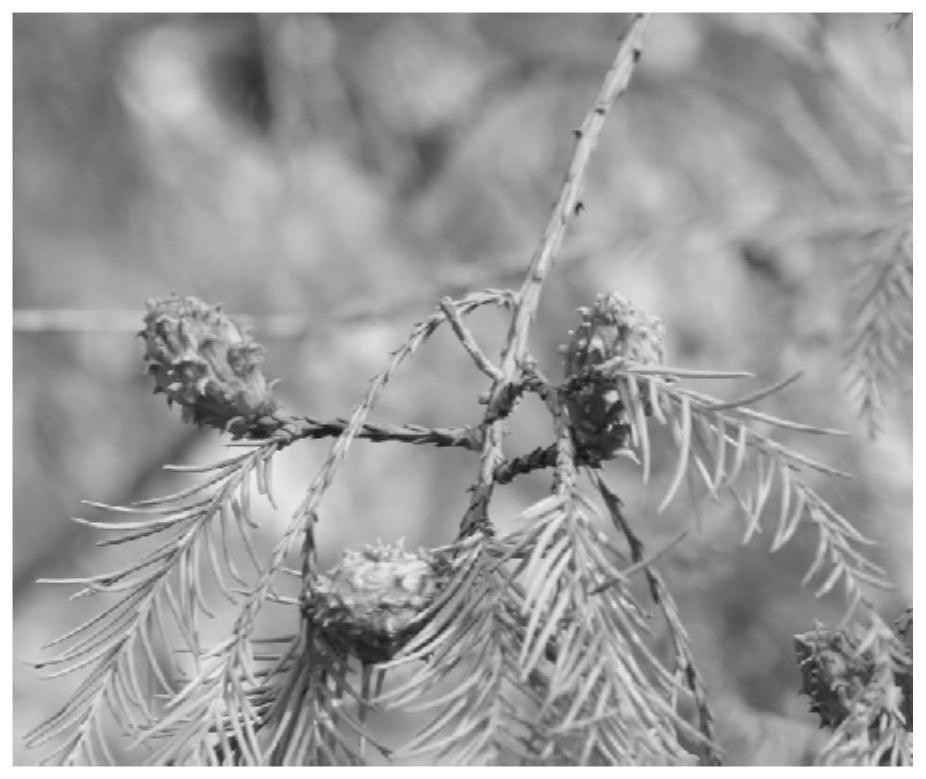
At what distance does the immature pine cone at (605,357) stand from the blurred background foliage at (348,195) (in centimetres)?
154

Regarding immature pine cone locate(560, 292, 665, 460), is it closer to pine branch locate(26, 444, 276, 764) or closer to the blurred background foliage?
pine branch locate(26, 444, 276, 764)

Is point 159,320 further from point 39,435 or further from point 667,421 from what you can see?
point 39,435

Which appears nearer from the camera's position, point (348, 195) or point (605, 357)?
point (605, 357)

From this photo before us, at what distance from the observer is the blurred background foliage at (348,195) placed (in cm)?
242

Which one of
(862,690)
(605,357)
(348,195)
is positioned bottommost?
(862,690)

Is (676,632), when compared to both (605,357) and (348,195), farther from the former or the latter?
(348,195)

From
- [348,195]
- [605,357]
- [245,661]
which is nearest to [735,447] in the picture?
[605,357]

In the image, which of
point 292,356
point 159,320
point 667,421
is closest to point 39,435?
point 292,356

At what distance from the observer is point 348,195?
2.83 m

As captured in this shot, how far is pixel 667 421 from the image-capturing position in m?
0.50

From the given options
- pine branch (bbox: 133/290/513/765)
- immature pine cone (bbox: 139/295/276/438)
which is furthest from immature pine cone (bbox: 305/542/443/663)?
immature pine cone (bbox: 139/295/276/438)

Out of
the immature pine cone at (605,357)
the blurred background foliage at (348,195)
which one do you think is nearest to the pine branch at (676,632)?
the immature pine cone at (605,357)

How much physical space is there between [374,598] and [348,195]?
2.41 m

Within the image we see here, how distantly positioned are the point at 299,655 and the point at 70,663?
11cm
